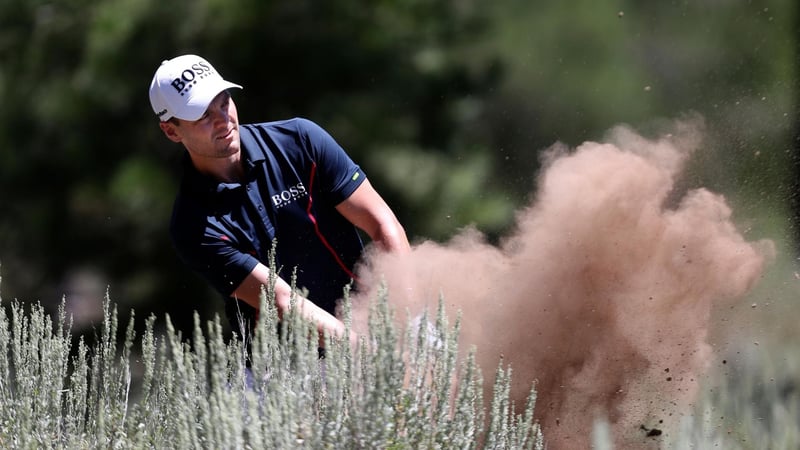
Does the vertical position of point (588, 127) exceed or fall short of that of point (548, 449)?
it exceeds it

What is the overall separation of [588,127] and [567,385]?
2.05m

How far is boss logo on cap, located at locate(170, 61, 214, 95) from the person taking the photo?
3.78 meters

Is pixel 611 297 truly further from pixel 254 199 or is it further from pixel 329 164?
pixel 254 199

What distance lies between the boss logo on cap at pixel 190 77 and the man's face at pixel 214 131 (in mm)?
90

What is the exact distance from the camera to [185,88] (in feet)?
12.4

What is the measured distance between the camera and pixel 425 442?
9.23 ft

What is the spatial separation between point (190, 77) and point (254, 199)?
0.45 m

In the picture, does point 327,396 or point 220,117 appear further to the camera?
point 220,117

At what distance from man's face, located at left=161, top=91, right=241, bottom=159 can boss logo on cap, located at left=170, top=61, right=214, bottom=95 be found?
90 millimetres

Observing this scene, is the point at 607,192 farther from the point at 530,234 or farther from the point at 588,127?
the point at 588,127

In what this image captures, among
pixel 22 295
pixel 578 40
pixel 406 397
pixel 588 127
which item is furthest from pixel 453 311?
pixel 22 295

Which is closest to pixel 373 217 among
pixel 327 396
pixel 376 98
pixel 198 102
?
pixel 198 102

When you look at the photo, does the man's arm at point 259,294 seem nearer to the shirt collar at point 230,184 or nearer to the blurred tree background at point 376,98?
the shirt collar at point 230,184

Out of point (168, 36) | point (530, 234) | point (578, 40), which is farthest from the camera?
point (168, 36)
